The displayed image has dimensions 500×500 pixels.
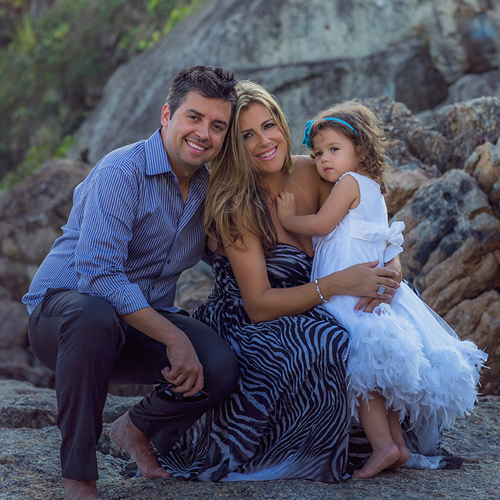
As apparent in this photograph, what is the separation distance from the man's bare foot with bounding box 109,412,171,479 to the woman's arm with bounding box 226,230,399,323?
0.74 m

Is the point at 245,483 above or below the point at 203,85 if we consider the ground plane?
below

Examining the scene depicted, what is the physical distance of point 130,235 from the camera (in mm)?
2578

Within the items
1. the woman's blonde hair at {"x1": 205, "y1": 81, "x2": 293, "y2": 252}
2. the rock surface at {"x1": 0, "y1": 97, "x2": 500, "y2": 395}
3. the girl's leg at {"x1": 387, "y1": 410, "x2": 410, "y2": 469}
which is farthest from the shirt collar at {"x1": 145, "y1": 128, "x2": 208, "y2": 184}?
the rock surface at {"x1": 0, "y1": 97, "x2": 500, "y2": 395}

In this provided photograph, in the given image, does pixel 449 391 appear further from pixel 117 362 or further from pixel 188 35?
pixel 188 35

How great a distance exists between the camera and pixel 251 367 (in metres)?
2.64

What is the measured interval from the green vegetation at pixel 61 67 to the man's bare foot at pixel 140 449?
759 centimetres

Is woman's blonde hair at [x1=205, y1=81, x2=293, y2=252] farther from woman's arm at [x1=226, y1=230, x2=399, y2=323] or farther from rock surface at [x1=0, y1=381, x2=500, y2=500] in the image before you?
rock surface at [x1=0, y1=381, x2=500, y2=500]

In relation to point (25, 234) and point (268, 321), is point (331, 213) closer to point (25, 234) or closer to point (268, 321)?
point (268, 321)

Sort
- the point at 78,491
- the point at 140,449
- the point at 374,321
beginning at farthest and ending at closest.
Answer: the point at 140,449 < the point at 374,321 < the point at 78,491

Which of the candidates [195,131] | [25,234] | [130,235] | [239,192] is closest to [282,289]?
[239,192]

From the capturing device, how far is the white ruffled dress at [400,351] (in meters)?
2.36

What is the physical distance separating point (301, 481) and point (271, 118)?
5.69 feet

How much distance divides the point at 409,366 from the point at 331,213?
849 mm

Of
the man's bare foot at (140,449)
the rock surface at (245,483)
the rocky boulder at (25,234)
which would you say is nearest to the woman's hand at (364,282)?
the rock surface at (245,483)
